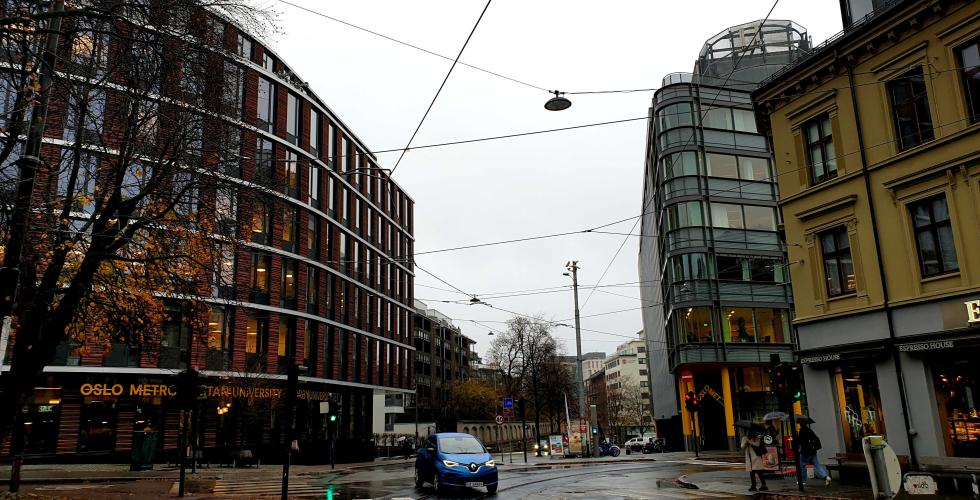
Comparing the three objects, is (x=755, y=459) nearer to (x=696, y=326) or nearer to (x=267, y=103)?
(x=696, y=326)

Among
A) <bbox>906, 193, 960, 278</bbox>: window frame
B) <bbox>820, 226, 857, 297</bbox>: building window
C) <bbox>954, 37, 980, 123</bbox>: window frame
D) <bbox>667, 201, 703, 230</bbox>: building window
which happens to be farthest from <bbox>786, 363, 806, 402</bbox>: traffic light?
<bbox>667, 201, 703, 230</bbox>: building window

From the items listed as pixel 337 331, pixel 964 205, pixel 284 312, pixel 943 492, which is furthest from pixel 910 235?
pixel 337 331

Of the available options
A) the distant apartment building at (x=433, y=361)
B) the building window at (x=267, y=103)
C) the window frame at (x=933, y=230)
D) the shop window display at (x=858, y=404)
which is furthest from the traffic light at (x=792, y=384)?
the distant apartment building at (x=433, y=361)

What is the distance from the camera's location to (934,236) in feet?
54.2

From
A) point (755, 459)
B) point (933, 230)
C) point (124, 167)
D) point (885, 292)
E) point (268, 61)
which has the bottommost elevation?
point (755, 459)

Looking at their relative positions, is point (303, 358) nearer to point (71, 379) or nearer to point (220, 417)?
point (220, 417)

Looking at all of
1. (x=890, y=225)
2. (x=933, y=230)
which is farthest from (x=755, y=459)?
(x=933, y=230)

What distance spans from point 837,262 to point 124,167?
17995 millimetres

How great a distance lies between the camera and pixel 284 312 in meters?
40.8

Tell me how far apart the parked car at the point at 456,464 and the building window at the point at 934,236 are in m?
11.7

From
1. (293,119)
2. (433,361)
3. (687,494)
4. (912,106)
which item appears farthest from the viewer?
(433,361)

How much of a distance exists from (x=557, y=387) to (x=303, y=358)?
3898 centimetres

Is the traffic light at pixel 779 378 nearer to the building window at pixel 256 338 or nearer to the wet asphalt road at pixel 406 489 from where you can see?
the wet asphalt road at pixel 406 489

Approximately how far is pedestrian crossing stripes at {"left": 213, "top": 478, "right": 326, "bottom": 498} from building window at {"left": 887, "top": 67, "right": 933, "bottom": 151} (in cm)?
1734
